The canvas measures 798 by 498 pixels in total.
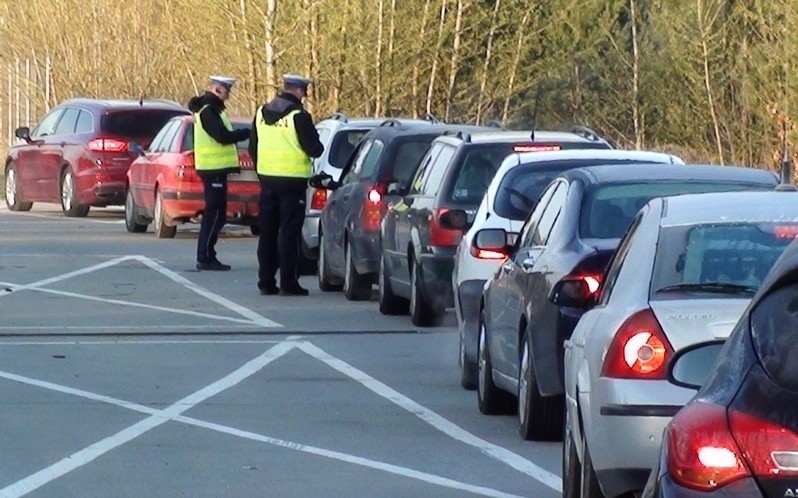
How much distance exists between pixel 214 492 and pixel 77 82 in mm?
31709

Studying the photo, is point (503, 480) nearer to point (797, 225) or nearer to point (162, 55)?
point (797, 225)

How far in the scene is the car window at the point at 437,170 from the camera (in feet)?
46.1

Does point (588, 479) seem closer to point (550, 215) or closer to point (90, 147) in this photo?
point (550, 215)

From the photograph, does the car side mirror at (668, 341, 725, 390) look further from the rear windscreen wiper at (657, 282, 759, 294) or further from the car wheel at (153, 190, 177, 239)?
the car wheel at (153, 190, 177, 239)

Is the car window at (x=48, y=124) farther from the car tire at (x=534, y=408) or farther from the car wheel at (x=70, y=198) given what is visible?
the car tire at (x=534, y=408)

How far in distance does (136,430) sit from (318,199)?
945 centimetres

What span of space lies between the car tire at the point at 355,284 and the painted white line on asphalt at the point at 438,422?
3.18 metres

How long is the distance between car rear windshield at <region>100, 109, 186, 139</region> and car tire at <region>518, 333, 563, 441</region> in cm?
1781

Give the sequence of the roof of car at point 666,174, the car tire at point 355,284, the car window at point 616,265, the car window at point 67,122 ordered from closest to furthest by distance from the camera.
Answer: the car window at point 616,265 < the roof of car at point 666,174 < the car tire at point 355,284 < the car window at point 67,122

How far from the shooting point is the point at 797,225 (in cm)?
691

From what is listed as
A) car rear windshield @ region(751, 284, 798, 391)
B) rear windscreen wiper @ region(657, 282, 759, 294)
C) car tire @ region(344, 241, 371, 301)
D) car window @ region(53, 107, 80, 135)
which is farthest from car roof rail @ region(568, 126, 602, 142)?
car window @ region(53, 107, 80, 135)

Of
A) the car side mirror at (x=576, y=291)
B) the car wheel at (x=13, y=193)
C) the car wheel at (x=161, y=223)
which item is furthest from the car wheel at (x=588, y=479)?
the car wheel at (x=13, y=193)

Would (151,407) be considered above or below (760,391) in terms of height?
below

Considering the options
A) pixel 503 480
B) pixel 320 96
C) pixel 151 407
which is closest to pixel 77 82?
pixel 320 96
